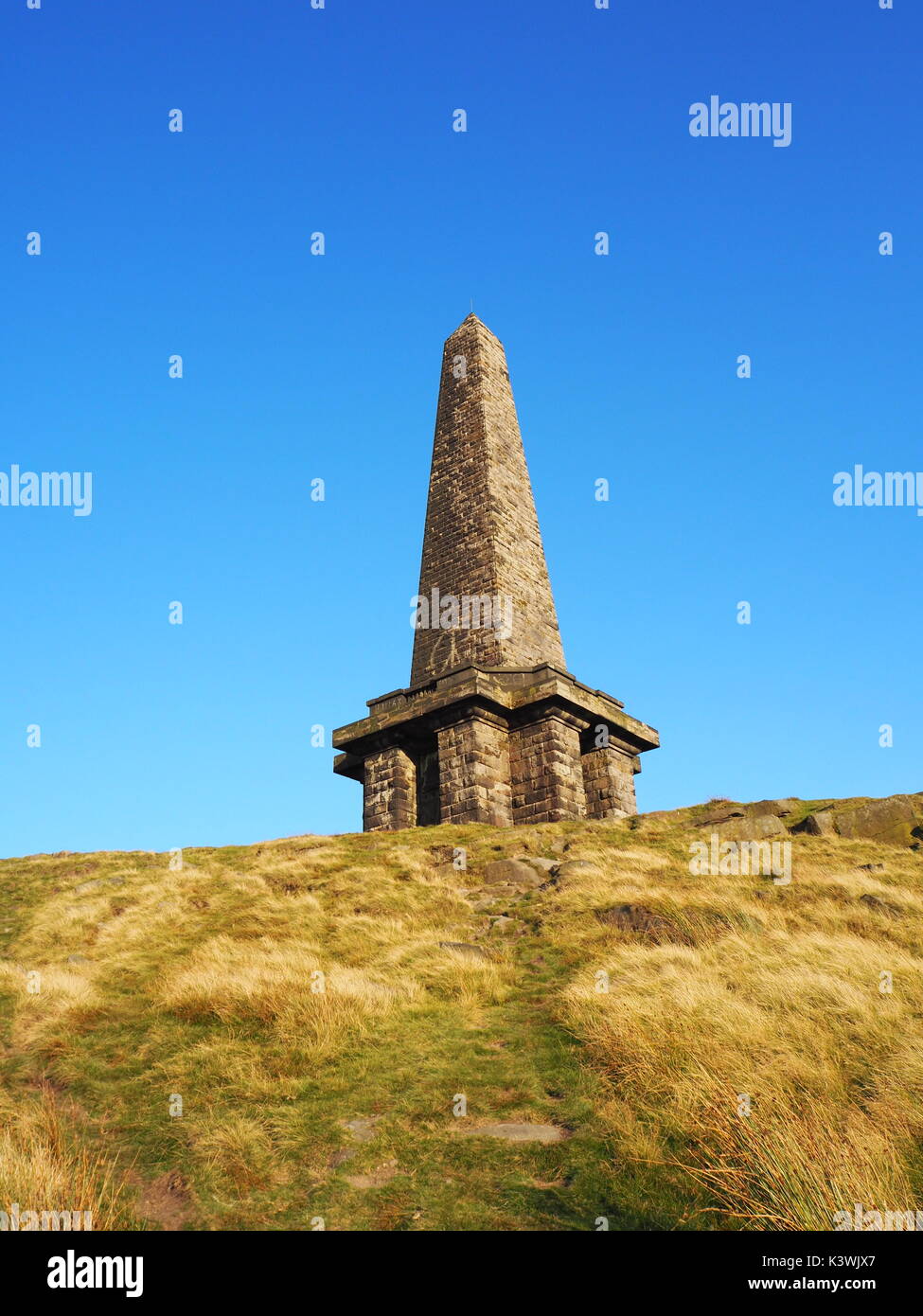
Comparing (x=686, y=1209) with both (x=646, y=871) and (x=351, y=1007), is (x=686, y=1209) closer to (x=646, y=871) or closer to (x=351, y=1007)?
(x=351, y=1007)

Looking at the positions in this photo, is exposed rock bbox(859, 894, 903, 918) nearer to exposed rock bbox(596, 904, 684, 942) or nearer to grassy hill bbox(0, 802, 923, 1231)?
grassy hill bbox(0, 802, 923, 1231)

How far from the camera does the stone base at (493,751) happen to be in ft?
65.4

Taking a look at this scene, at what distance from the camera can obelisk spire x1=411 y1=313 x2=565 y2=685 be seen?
873 inches

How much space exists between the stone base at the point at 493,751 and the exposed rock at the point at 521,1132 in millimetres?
12927

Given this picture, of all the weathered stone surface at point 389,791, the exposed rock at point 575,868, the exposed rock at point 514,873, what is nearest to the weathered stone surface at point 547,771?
the weathered stone surface at point 389,791

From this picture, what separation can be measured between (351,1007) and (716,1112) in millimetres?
3984

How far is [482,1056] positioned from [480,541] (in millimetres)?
16371

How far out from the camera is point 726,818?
18250mm

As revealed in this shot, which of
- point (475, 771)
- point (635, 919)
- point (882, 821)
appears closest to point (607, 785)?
point (475, 771)

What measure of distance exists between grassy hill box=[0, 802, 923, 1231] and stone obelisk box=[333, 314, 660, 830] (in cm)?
611

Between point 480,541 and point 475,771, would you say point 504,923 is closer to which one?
point 475,771

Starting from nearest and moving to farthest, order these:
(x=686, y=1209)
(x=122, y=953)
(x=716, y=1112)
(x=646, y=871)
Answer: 1. (x=686, y=1209)
2. (x=716, y=1112)
3. (x=122, y=953)
4. (x=646, y=871)

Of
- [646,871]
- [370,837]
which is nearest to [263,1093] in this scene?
[646,871]

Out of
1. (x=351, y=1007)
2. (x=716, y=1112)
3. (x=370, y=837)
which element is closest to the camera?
(x=716, y=1112)
